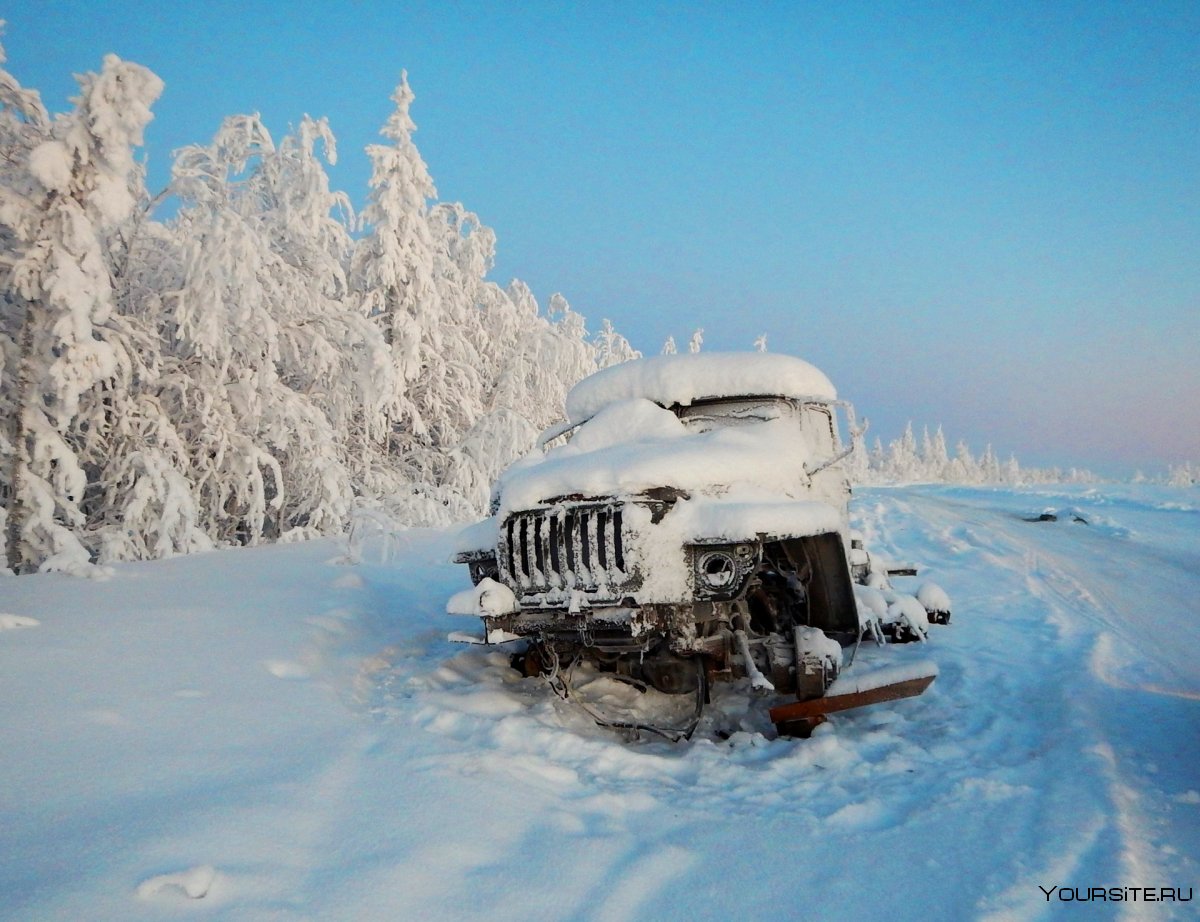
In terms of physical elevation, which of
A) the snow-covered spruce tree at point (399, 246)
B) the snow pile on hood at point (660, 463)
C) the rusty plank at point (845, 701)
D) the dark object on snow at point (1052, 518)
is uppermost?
the snow-covered spruce tree at point (399, 246)

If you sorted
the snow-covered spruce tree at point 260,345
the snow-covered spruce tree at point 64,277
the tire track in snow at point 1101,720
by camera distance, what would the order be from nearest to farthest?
the tire track in snow at point 1101,720
the snow-covered spruce tree at point 64,277
the snow-covered spruce tree at point 260,345

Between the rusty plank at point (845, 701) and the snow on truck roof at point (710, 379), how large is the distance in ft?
7.50

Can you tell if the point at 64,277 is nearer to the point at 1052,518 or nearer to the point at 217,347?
the point at 217,347

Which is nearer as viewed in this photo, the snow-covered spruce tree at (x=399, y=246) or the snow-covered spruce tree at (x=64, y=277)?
the snow-covered spruce tree at (x=64, y=277)

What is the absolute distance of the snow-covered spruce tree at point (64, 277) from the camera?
23.7 ft

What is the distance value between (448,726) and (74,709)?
1.79 meters

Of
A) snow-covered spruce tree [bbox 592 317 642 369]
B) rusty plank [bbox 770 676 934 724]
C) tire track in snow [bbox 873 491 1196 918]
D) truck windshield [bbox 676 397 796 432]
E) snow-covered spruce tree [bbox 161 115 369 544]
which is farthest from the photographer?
snow-covered spruce tree [bbox 592 317 642 369]

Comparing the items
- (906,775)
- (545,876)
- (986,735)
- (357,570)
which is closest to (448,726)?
(545,876)

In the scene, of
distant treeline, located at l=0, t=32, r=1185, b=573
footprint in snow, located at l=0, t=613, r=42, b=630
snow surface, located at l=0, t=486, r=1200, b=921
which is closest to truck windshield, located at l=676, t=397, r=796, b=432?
snow surface, located at l=0, t=486, r=1200, b=921

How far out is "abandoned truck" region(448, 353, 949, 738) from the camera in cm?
370

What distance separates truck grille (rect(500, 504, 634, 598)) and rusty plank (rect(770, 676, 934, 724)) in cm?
124

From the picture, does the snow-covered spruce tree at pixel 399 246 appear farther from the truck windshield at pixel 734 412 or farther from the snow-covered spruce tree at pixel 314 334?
the truck windshield at pixel 734 412

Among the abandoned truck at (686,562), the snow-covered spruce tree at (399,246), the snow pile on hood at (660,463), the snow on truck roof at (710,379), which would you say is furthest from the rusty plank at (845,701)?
the snow-covered spruce tree at (399,246)

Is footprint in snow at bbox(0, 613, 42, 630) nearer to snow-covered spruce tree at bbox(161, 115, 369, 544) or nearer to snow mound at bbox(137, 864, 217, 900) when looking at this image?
snow mound at bbox(137, 864, 217, 900)
